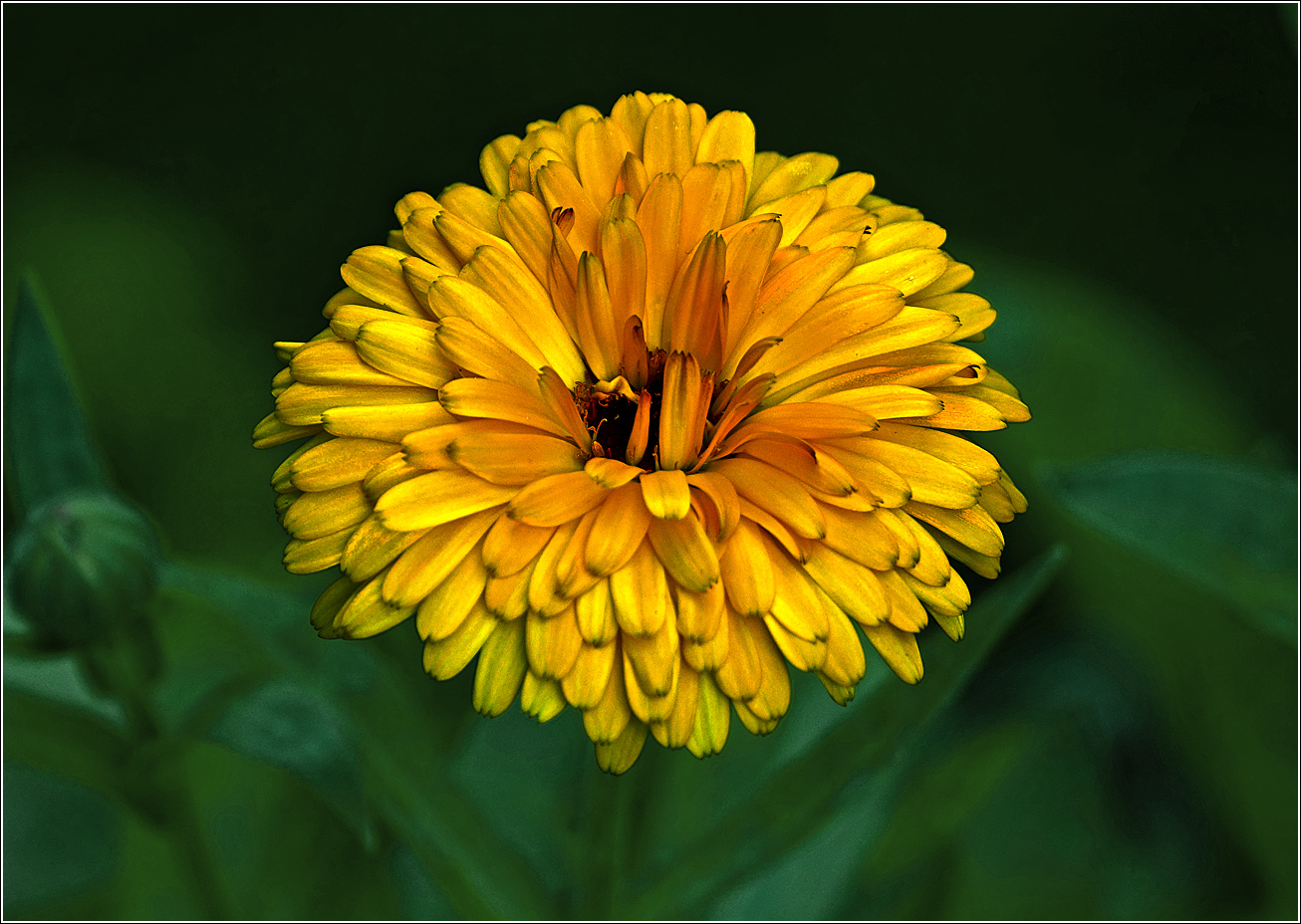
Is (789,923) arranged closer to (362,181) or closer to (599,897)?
(599,897)

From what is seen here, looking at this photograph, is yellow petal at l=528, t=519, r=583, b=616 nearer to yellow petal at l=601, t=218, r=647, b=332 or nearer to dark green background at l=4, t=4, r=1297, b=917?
yellow petal at l=601, t=218, r=647, b=332

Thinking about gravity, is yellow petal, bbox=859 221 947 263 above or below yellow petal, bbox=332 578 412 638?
above

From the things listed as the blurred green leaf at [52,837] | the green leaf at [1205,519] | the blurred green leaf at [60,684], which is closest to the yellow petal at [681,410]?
the green leaf at [1205,519]

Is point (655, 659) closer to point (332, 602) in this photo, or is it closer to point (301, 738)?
point (332, 602)

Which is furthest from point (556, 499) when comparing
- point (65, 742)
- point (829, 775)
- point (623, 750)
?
point (65, 742)

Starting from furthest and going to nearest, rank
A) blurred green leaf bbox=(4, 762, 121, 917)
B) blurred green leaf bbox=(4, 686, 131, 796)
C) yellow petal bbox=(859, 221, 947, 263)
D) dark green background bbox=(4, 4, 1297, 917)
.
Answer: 1. dark green background bbox=(4, 4, 1297, 917)
2. blurred green leaf bbox=(4, 762, 121, 917)
3. blurred green leaf bbox=(4, 686, 131, 796)
4. yellow petal bbox=(859, 221, 947, 263)

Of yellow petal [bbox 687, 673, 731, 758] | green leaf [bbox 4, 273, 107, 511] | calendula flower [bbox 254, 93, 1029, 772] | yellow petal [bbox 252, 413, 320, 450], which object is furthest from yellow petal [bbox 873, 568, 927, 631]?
green leaf [bbox 4, 273, 107, 511]

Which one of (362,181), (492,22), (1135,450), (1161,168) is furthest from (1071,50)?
(362,181)
